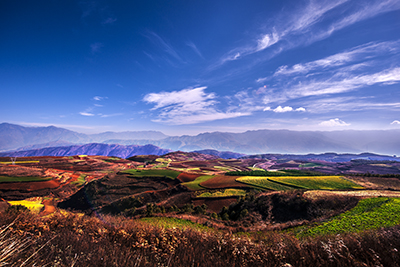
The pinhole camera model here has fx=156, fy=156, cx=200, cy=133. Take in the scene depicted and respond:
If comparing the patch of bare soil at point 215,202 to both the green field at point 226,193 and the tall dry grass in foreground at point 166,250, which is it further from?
the tall dry grass in foreground at point 166,250

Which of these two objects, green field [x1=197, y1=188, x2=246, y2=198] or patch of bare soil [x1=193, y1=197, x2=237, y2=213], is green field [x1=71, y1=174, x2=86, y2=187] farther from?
green field [x1=197, y1=188, x2=246, y2=198]

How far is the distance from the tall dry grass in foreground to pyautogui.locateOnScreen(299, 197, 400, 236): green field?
6497 mm

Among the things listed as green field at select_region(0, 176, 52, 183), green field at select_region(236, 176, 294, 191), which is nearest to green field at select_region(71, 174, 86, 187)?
green field at select_region(0, 176, 52, 183)

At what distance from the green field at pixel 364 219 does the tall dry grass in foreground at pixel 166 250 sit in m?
6.50

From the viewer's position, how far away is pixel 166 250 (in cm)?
382

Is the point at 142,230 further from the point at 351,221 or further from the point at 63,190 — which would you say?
the point at 63,190

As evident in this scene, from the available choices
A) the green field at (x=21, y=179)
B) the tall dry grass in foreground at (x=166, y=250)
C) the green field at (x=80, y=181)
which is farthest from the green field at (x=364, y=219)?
the green field at (x=21, y=179)

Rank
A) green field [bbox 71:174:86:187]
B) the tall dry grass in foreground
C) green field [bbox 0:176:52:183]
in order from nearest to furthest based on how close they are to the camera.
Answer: the tall dry grass in foreground < green field [bbox 0:176:52:183] < green field [bbox 71:174:86:187]

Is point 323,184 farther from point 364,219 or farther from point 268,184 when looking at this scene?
point 364,219

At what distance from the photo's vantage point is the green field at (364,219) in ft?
30.4

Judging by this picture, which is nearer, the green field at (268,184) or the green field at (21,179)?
the green field at (268,184)

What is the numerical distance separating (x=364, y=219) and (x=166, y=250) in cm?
1371

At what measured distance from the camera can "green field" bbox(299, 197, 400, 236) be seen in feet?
30.4

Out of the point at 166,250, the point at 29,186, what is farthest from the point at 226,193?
the point at 29,186
